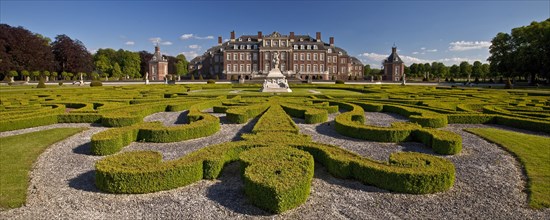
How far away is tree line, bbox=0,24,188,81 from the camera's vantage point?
61.6 meters

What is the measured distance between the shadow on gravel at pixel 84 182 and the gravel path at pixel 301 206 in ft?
0.07

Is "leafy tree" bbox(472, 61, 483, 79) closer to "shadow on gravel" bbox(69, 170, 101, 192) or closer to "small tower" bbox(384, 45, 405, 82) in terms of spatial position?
"small tower" bbox(384, 45, 405, 82)

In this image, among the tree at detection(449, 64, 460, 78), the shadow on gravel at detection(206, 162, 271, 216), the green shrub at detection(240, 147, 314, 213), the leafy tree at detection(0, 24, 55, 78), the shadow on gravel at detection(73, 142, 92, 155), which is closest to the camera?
the green shrub at detection(240, 147, 314, 213)

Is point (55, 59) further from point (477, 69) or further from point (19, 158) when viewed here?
point (477, 69)

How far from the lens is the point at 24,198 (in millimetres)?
6297

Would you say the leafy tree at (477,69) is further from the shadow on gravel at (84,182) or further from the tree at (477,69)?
the shadow on gravel at (84,182)

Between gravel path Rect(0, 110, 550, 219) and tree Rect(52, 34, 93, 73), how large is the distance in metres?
78.5

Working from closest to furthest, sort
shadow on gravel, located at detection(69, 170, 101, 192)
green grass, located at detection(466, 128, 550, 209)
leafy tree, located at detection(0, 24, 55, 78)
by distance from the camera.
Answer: green grass, located at detection(466, 128, 550, 209) < shadow on gravel, located at detection(69, 170, 101, 192) < leafy tree, located at detection(0, 24, 55, 78)

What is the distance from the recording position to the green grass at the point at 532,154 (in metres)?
6.32

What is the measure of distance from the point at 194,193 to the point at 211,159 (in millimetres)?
883

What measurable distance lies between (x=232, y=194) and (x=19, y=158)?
20.9 ft

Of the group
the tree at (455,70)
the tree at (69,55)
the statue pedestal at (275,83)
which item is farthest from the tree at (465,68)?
the tree at (69,55)

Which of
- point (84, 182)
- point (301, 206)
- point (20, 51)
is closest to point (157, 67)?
point (20, 51)

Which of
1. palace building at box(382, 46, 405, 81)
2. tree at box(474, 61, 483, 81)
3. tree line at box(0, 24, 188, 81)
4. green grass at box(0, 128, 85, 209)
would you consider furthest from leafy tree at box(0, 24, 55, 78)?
tree at box(474, 61, 483, 81)
